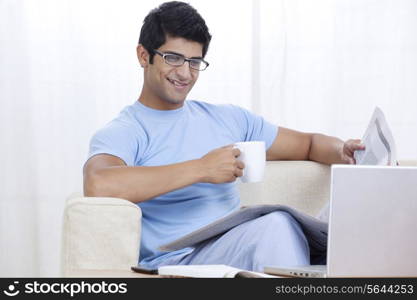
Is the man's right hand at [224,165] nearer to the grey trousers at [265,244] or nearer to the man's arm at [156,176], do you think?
the man's arm at [156,176]

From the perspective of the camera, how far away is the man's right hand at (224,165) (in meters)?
1.83

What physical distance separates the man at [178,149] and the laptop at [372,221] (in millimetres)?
510

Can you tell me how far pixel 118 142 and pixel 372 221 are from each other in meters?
1.01

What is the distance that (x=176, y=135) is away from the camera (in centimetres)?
215

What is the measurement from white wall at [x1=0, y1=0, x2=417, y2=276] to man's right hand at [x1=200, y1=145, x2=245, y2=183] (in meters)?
1.21

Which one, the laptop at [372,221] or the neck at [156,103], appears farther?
the neck at [156,103]

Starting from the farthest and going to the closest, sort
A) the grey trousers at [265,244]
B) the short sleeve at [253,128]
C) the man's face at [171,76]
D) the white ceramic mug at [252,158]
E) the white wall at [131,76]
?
the white wall at [131,76] < the short sleeve at [253,128] < the man's face at [171,76] < the white ceramic mug at [252,158] < the grey trousers at [265,244]

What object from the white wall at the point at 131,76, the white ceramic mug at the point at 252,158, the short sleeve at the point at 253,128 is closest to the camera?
the white ceramic mug at the point at 252,158

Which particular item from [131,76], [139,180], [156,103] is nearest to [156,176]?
[139,180]

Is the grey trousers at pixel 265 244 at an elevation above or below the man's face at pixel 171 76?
below

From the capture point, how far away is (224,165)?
183cm

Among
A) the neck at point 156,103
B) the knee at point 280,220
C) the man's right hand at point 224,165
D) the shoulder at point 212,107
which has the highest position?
the neck at point 156,103

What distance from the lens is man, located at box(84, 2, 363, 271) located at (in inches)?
72.1

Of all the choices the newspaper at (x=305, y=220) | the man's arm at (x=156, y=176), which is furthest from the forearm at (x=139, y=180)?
the newspaper at (x=305, y=220)
